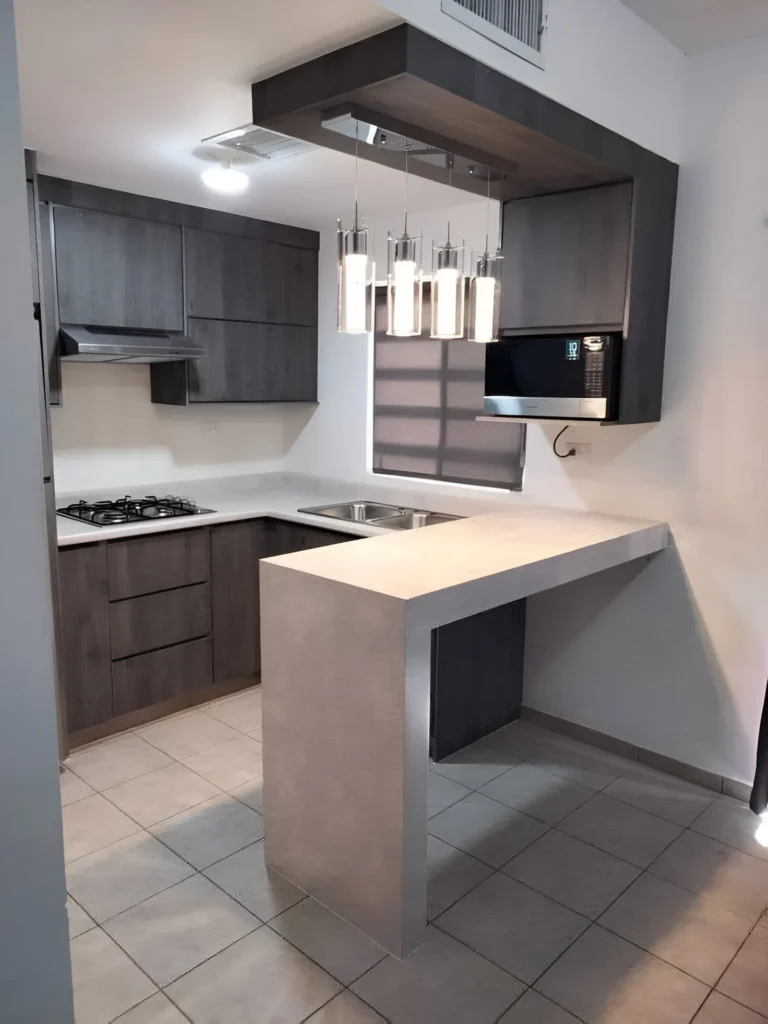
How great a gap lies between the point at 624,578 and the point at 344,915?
5.47ft

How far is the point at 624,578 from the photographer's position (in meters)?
3.01

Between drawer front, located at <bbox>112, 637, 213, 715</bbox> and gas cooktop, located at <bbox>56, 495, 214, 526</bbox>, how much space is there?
1.92 ft

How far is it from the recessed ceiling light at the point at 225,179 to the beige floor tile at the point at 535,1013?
2828mm

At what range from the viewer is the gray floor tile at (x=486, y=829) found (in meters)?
2.43

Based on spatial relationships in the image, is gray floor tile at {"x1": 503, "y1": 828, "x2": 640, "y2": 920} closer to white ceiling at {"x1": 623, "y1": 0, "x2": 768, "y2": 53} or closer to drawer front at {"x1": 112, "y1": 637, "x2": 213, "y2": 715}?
drawer front at {"x1": 112, "y1": 637, "x2": 213, "y2": 715}

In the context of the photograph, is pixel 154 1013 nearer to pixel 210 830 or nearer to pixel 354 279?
pixel 210 830

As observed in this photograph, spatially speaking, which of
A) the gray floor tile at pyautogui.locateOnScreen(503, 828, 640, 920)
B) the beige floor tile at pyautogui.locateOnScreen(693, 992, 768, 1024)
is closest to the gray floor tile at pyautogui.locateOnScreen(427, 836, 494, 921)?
the gray floor tile at pyautogui.locateOnScreen(503, 828, 640, 920)

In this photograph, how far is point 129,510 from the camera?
3.40 meters

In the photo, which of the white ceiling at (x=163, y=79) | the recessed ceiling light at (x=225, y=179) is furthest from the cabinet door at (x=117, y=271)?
the recessed ceiling light at (x=225, y=179)

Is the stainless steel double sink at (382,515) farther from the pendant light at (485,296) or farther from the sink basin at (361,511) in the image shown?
the pendant light at (485,296)

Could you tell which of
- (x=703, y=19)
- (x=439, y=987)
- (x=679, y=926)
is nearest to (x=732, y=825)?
(x=679, y=926)

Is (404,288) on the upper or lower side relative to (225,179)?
lower

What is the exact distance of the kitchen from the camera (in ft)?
8.85

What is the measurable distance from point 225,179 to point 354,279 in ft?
4.22
